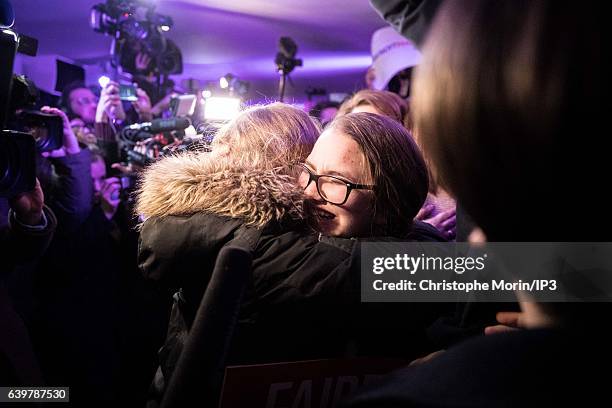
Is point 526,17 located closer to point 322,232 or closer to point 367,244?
point 367,244

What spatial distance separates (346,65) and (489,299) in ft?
24.7

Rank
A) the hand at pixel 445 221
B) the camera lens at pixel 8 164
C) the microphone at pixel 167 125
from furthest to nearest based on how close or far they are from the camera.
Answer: the microphone at pixel 167 125, the hand at pixel 445 221, the camera lens at pixel 8 164

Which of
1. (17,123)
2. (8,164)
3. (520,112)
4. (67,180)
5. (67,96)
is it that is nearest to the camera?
(520,112)

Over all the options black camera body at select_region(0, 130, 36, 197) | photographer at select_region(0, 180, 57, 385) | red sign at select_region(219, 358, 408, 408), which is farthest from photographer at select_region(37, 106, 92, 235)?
red sign at select_region(219, 358, 408, 408)

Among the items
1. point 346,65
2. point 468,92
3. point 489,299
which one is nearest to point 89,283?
point 489,299

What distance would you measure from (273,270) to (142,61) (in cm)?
328

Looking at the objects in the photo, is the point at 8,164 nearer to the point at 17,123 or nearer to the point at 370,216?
the point at 17,123

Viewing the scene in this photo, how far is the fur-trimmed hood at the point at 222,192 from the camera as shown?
92 cm

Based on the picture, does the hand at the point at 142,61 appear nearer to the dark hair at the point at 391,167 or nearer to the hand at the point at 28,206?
the hand at the point at 28,206

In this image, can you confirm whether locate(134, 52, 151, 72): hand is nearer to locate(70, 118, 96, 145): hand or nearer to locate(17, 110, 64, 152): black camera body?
locate(70, 118, 96, 145): hand

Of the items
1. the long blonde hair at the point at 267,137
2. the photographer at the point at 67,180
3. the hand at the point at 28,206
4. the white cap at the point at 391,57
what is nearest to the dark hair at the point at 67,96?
the photographer at the point at 67,180

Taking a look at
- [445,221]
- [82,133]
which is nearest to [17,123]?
[82,133]

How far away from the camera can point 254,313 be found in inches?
34.4

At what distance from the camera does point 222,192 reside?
947 mm
